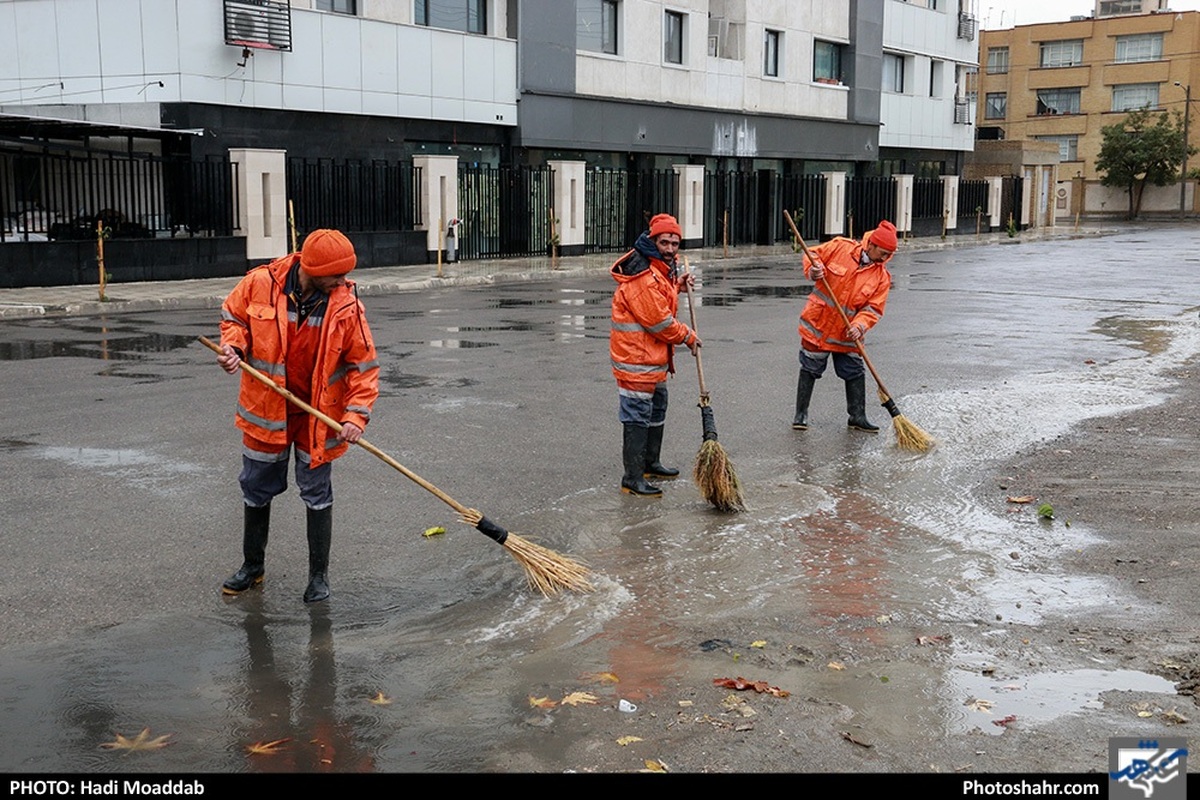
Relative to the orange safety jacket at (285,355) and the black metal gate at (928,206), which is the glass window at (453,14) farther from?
the orange safety jacket at (285,355)

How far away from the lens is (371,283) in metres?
24.1

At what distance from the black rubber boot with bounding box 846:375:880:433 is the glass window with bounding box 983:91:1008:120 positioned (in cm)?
7970

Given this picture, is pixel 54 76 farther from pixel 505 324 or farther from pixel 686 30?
pixel 686 30

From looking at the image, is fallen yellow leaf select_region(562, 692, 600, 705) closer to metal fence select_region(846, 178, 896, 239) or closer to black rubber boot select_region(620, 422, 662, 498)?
black rubber boot select_region(620, 422, 662, 498)

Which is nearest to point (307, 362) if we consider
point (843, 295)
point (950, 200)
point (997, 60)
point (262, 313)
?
point (262, 313)

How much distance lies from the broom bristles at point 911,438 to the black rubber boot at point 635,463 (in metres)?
2.40

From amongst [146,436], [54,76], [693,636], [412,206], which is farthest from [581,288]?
[693,636]

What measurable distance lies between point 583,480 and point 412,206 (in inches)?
874

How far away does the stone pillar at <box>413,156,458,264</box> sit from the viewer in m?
29.7

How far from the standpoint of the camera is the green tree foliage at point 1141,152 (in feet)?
242

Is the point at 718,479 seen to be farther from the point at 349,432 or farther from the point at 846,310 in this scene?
the point at 846,310

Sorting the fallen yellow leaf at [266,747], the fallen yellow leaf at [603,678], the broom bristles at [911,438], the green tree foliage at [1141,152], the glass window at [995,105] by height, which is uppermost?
the glass window at [995,105]

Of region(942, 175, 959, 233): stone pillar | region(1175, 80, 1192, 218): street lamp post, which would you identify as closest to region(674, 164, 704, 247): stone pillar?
region(942, 175, 959, 233): stone pillar

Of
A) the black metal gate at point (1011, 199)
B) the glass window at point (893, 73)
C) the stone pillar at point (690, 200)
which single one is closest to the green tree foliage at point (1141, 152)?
the black metal gate at point (1011, 199)
